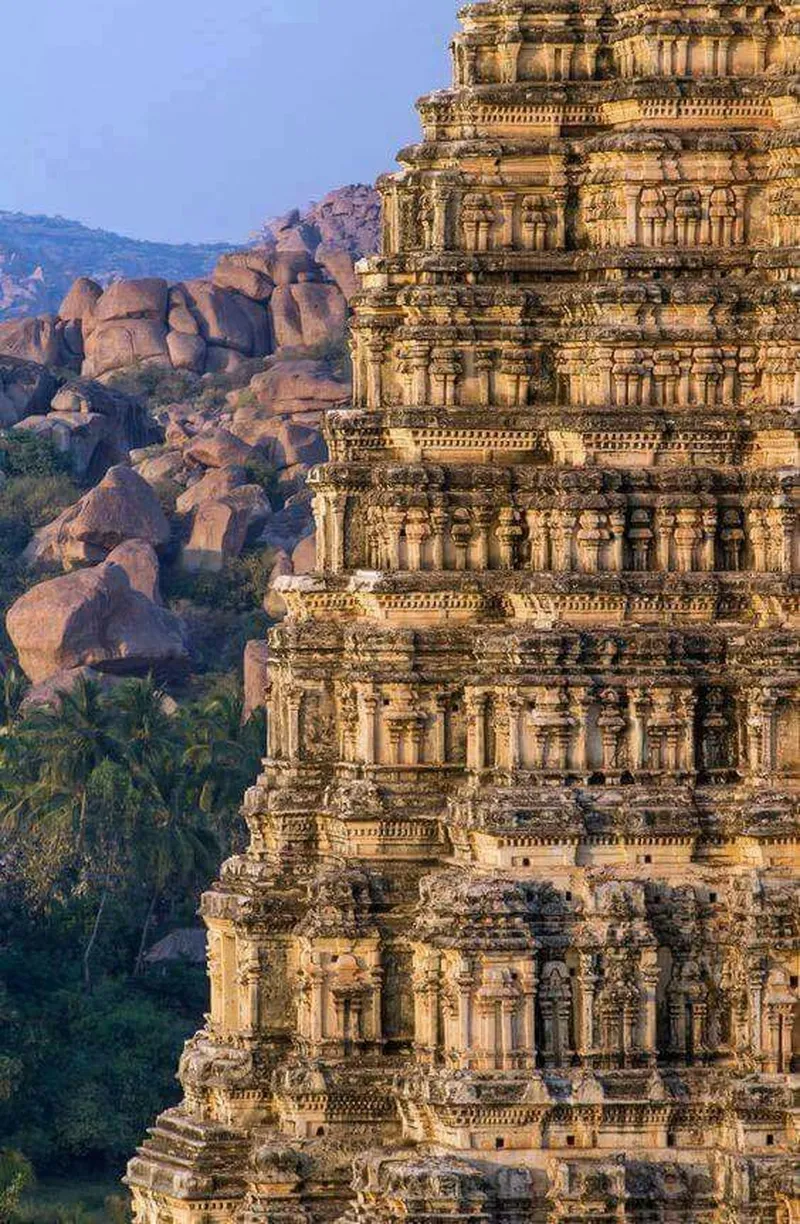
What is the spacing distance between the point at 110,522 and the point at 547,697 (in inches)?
2533

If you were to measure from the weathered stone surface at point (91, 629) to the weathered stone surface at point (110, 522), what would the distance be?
6412 mm

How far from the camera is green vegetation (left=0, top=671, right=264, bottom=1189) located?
81062mm

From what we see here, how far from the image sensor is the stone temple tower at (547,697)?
5344cm

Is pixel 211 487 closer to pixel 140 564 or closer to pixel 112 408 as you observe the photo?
pixel 140 564

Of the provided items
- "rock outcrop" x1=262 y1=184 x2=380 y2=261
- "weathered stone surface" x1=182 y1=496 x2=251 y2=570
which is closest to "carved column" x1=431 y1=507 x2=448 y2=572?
"weathered stone surface" x1=182 y1=496 x2=251 y2=570

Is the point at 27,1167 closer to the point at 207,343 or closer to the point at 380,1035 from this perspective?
the point at 380,1035

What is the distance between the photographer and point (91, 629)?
4281 inches

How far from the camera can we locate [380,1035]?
55406mm

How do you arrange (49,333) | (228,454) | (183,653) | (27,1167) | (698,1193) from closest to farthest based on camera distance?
(698,1193) < (27,1167) < (183,653) < (228,454) < (49,333)

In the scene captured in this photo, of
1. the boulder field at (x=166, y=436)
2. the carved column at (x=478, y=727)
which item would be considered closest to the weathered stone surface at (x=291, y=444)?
the boulder field at (x=166, y=436)

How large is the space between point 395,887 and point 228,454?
71636 millimetres

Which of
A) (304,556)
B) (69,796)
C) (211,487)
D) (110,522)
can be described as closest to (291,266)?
(211,487)

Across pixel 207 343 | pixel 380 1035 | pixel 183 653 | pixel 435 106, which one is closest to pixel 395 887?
pixel 380 1035

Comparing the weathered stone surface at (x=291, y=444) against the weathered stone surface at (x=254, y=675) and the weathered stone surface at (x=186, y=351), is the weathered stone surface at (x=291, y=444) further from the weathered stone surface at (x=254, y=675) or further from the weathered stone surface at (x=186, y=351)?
the weathered stone surface at (x=254, y=675)
